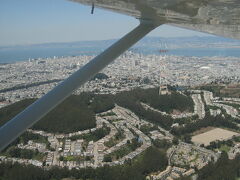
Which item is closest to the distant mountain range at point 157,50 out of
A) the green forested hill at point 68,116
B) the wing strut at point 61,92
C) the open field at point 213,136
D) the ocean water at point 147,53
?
the ocean water at point 147,53

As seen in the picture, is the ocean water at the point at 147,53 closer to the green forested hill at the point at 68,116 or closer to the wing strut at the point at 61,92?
the green forested hill at the point at 68,116

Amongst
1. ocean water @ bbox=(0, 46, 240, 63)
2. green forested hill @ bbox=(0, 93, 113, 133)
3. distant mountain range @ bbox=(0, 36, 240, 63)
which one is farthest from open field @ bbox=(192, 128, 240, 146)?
ocean water @ bbox=(0, 46, 240, 63)

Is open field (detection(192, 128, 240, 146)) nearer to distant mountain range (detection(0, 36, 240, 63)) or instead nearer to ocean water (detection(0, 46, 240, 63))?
distant mountain range (detection(0, 36, 240, 63))

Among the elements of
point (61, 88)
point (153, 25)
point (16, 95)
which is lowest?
point (16, 95)

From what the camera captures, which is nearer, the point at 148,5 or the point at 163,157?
the point at 148,5

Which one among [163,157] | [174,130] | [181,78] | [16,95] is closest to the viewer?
[163,157]

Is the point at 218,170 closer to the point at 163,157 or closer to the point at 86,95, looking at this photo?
the point at 163,157

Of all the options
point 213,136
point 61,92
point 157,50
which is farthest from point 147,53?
point 61,92

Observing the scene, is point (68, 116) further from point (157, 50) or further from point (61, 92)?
point (157, 50)

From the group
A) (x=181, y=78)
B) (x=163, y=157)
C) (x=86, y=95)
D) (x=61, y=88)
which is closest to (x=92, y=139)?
(x=163, y=157)
